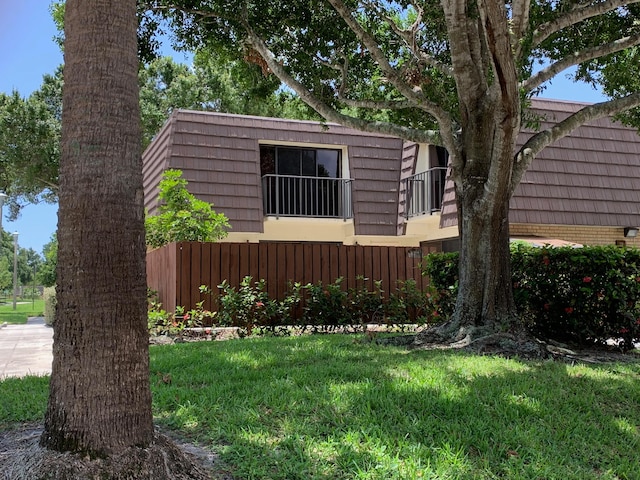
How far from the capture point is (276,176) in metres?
17.0

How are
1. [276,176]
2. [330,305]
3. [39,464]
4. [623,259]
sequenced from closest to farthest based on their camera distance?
[39,464] < [623,259] < [330,305] < [276,176]

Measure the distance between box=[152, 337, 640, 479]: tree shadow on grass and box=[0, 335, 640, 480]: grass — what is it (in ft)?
0.03

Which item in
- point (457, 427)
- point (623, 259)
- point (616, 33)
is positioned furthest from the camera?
point (616, 33)

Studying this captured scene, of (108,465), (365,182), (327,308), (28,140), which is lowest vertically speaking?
(108,465)

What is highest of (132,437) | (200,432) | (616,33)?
(616,33)

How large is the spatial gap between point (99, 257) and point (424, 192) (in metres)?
14.3

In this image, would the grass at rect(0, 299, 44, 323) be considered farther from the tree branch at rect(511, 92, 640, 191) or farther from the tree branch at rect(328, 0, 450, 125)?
the tree branch at rect(511, 92, 640, 191)

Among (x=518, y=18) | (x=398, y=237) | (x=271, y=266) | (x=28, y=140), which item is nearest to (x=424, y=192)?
(x=398, y=237)

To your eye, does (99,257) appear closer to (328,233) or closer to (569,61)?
(569,61)

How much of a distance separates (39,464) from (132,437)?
0.46m

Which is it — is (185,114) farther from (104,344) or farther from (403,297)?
(104,344)

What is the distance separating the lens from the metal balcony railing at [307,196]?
17438mm

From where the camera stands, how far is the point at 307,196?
17922 millimetres

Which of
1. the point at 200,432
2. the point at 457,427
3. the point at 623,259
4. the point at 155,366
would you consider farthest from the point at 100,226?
the point at 623,259
